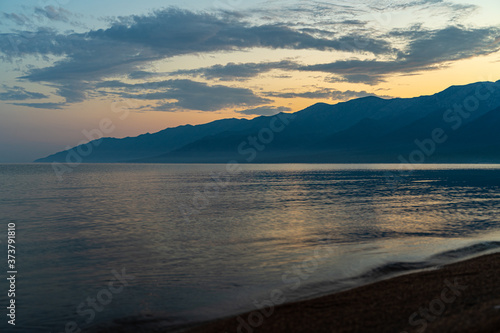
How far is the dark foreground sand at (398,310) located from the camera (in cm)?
1134

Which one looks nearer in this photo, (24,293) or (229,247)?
(24,293)

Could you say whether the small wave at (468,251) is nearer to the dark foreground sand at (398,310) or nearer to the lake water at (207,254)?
the lake water at (207,254)

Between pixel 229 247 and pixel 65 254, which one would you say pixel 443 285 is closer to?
pixel 229 247

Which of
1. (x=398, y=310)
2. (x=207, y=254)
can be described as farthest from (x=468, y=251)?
(x=207, y=254)

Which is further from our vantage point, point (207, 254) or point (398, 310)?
point (207, 254)

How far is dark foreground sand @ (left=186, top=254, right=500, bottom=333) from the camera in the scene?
11336 mm

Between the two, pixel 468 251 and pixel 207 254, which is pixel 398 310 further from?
pixel 468 251

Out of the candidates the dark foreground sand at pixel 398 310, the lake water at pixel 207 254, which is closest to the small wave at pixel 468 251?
the lake water at pixel 207 254

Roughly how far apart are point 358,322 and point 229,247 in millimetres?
13602

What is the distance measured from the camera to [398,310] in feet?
42.7

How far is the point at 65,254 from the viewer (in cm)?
2319

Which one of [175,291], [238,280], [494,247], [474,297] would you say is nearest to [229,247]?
[238,280]

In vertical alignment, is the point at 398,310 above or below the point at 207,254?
above

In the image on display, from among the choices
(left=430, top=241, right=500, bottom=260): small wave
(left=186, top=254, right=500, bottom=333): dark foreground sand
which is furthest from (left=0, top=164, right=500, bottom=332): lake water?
(left=186, top=254, right=500, bottom=333): dark foreground sand
